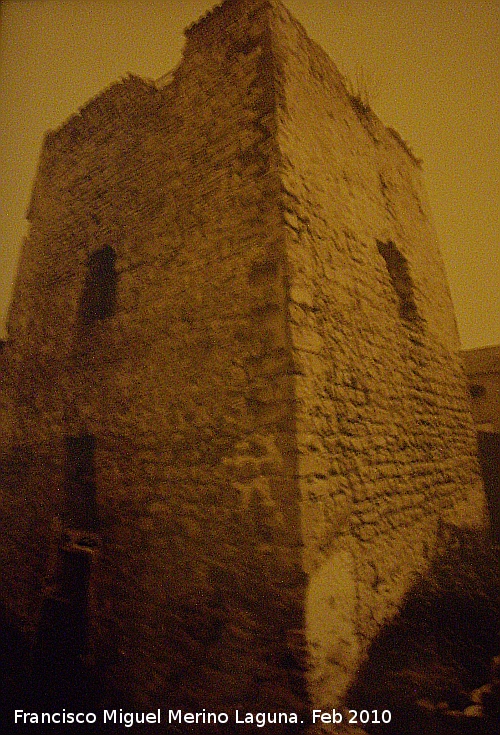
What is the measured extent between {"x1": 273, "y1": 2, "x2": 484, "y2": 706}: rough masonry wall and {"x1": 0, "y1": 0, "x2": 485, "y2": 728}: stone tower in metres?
0.03

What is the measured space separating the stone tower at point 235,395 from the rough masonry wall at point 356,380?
25mm

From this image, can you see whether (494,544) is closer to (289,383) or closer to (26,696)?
(289,383)

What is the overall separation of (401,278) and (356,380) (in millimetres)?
2164

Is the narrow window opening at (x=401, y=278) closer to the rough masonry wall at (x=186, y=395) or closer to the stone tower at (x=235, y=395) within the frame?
the stone tower at (x=235, y=395)

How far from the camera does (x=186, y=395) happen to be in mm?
3143

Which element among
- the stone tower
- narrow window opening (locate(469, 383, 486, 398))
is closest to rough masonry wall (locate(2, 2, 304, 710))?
the stone tower

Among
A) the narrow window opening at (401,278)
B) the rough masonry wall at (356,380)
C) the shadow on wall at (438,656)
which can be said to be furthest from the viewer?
the narrow window opening at (401,278)

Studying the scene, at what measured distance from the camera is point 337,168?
376 centimetres

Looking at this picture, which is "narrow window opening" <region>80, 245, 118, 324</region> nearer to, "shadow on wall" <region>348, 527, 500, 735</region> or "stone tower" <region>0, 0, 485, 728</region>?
"stone tower" <region>0, 0, 485, 728</region>

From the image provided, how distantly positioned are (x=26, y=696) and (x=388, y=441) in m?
4.31

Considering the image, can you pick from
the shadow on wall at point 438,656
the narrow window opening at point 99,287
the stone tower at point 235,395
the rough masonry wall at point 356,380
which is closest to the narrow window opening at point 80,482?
the stone tower at point 235,395

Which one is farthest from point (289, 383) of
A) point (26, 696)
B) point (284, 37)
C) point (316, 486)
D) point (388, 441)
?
point (26, 696)

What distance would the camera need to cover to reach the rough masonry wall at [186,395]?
98.2 inches

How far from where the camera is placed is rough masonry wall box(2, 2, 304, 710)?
2.49 meters
